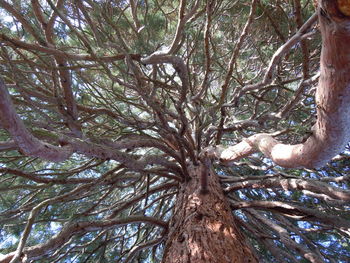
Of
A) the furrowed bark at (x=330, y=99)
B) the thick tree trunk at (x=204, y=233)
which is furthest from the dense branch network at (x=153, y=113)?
the thick tree trunk at (x=204, y=233)

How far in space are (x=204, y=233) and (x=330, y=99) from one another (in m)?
1.30

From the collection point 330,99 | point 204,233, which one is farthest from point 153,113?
point 330,99

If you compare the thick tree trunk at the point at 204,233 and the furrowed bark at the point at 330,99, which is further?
the thick tree trunk at the point at 204,233

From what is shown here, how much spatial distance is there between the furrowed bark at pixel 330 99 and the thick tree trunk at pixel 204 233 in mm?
788

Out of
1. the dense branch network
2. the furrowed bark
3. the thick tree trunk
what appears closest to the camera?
the furrowed bark

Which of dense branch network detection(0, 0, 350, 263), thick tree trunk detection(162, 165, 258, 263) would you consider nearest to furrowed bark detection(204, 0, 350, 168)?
dense branch network detection(0, 0, 350, 263)

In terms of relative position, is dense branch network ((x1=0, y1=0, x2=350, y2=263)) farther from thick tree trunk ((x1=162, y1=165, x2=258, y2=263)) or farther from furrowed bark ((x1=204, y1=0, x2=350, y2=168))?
thick tree trunk ((x1=162, y1=165, x2=258, y2=263))

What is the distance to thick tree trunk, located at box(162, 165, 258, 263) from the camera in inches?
62.8

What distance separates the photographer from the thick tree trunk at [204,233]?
160cm

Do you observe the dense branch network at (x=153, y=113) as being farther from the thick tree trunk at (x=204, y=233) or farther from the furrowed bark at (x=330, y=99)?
the thick tree trunk at (x=204, y=233)

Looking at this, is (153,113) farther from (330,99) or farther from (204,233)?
(330,99)

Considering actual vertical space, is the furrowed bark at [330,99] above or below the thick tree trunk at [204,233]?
above

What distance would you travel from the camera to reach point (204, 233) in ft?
5.85

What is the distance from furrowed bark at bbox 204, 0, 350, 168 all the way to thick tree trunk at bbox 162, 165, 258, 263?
0.79 metres
